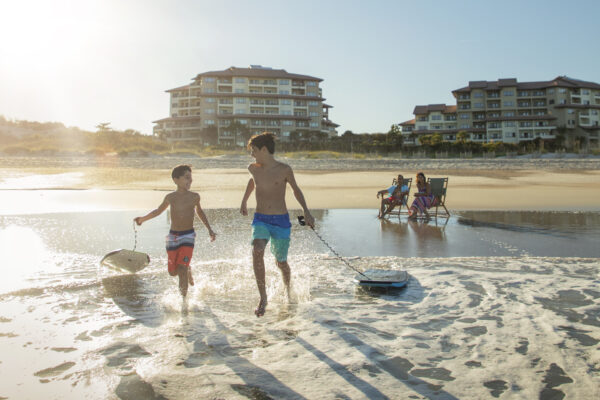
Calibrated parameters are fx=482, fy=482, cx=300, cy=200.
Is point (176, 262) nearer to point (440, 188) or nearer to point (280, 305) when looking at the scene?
point (280, 305)

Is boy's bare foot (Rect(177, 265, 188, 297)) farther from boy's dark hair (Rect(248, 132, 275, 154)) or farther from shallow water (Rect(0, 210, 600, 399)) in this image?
boy's dark hair (Rect(248, 132, 275, 154))

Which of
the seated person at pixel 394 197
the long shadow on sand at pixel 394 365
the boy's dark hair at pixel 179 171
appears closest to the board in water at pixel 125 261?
the boy's dark hair at pixel 179 171

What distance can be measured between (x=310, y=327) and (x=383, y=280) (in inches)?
59.7

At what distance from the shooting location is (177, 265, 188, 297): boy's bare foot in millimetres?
5000

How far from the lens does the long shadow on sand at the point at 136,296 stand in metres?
4.50

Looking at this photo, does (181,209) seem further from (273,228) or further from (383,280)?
(383,280)

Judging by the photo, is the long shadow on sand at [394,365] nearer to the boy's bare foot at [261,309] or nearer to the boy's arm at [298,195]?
the boy's bare foot at [261,309]

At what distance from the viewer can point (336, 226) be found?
34.9 ft

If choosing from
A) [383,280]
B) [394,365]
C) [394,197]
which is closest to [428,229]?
[394,197]

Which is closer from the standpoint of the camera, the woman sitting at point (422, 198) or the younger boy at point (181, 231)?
the younger boy at point (181, 231)

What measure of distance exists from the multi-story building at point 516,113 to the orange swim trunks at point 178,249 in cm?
8901

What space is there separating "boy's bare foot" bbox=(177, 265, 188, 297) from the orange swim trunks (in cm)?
5

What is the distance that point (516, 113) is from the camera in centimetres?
9050

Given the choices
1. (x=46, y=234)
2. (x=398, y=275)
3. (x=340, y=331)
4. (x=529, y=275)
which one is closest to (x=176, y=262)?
(x=340, y=331)
